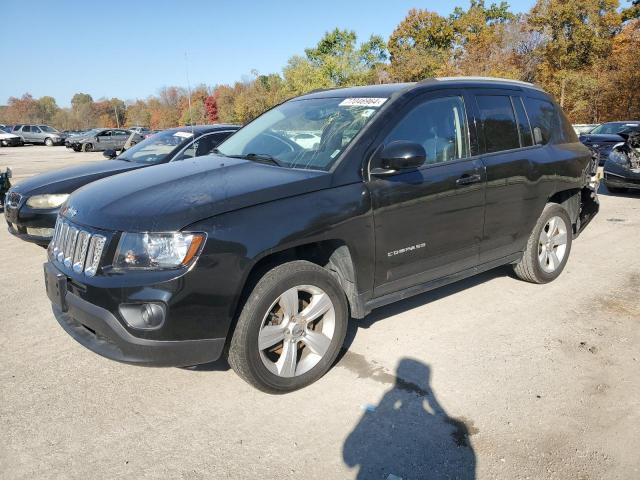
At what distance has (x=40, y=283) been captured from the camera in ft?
17.5

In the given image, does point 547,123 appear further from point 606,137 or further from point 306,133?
point 606,137

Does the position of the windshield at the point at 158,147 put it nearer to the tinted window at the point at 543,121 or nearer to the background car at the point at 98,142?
the tinted window at the point at 543,121

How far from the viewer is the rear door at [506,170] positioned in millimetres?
4164

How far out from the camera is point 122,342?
108 inches

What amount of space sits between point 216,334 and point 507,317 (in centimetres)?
264

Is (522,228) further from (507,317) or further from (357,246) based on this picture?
(357,246)

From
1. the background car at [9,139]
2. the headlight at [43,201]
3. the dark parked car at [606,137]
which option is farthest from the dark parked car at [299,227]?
the background car at [9,139]

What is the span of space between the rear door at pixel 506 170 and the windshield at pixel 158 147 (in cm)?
446

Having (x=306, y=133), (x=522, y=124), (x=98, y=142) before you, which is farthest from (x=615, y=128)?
(x=98, y=142)

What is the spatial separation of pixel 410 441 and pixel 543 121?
3513mm

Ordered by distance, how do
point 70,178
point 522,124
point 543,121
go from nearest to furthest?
point 522,124 → point 543,121 → point 70,178

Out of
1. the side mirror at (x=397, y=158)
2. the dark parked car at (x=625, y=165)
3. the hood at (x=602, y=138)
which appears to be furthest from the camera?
the hood at (x=602, y=138)

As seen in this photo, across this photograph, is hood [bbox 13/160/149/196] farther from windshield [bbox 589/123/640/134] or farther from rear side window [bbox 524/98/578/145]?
windshield [bbox 589/123/640/134]

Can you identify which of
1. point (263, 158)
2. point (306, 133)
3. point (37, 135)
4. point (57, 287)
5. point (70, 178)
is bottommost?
point (57, 287)
